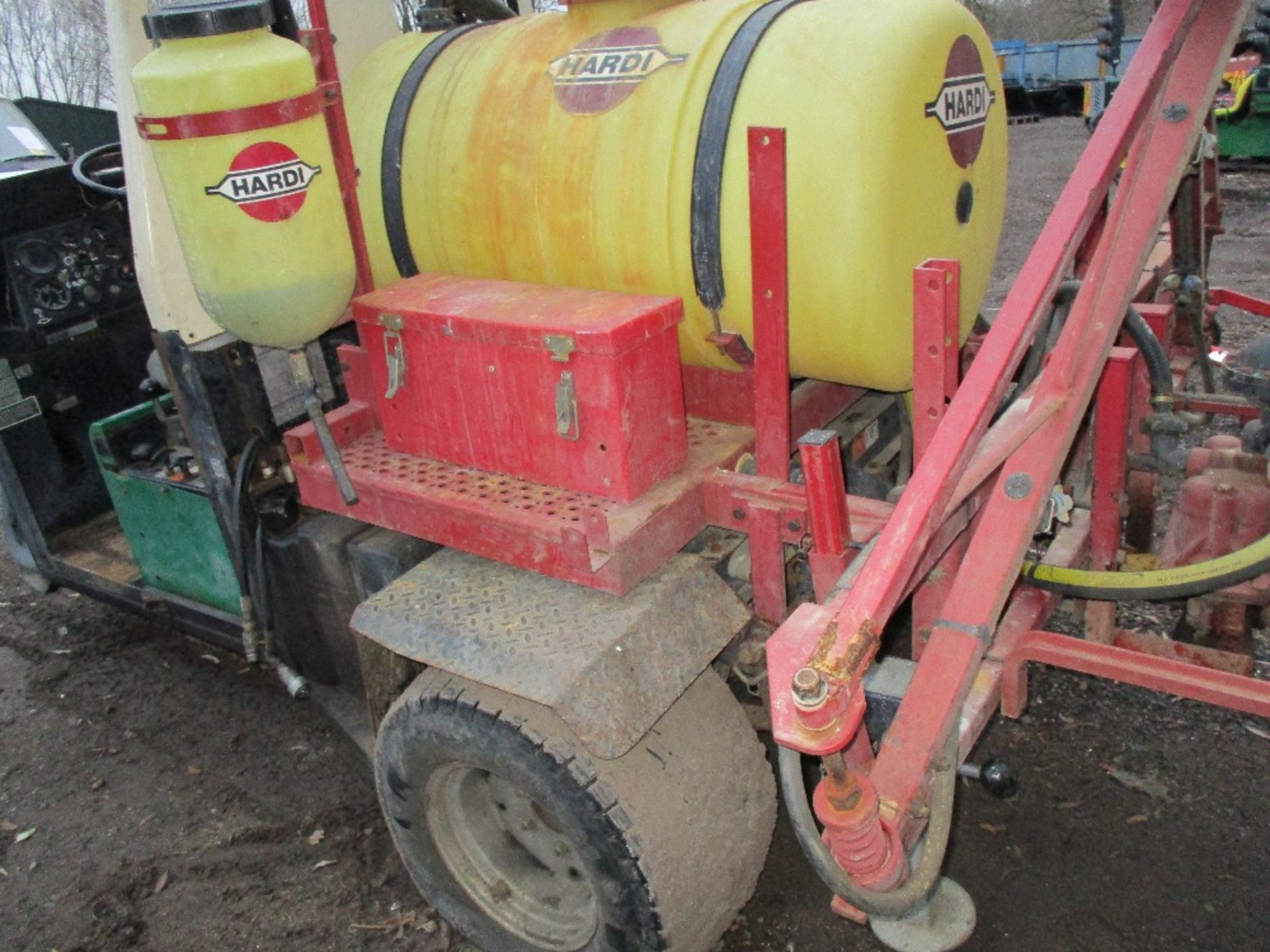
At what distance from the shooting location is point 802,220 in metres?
2.15

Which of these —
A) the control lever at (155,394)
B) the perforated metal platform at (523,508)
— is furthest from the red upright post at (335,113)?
the control lever at (155,394)

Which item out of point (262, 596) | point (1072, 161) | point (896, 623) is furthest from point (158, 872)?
point (1072, 161)

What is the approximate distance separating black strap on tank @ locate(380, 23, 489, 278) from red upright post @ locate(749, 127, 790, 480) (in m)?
1.08

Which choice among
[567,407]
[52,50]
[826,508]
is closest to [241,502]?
[567,407]

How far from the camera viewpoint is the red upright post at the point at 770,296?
199 centimetres

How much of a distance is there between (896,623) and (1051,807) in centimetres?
65

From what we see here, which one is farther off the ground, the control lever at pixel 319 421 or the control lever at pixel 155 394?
the control lever at pixel 319 421

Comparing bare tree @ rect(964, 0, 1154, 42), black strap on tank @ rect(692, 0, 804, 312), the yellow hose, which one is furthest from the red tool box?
bare tree @ rect(964, 0, 1154, 42)

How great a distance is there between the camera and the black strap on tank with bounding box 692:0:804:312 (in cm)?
220

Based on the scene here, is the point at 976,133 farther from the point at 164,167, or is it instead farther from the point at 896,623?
the point at 164,167

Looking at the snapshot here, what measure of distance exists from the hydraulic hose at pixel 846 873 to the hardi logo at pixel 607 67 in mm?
1452

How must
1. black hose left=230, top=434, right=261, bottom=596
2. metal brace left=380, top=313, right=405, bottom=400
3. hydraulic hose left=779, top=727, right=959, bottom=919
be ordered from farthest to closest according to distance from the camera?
black hose left=230, top=434, right=261, bottom=596 → metal brace left=380, top=313, right=405, bottom=400 → hydraulic hose left=779, top=727, right=959, bottom=919

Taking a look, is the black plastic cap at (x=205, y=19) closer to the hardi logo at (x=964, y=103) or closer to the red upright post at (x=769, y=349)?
the red upright post at (x=769, y=349)

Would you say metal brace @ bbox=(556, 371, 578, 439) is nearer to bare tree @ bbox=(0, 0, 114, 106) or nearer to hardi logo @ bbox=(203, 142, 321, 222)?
hardi logo @ bbox=(203, 142, 321, 222)
